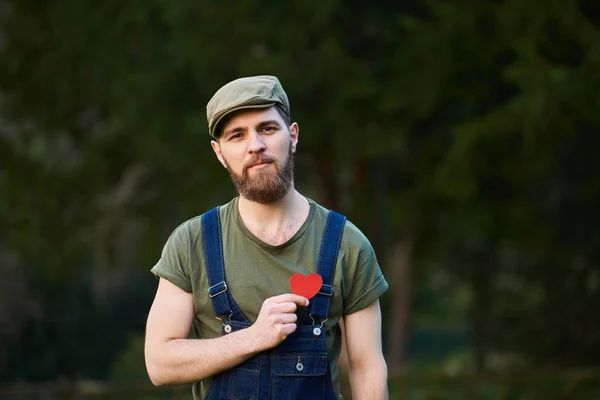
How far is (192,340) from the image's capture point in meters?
2.91

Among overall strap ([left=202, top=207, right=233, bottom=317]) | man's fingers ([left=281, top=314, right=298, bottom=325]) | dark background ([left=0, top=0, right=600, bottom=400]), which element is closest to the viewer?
man's fingers ([left=281, top=314, right=298, bottom=325])

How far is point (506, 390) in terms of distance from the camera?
9.04 m

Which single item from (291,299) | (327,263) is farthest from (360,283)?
(291,299)

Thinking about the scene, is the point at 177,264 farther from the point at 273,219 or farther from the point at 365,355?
the point at 365,355

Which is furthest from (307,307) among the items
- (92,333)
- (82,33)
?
(92,333)

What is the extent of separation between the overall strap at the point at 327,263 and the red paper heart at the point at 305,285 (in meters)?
0.03

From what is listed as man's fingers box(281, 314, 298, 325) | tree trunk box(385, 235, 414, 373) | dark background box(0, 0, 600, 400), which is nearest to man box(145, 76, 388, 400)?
man's fingers box(281, 314, 298, 325)

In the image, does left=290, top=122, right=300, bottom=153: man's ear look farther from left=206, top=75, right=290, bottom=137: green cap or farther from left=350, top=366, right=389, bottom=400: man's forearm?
left=350, top=366, right=389, bottom=400: man's forearm

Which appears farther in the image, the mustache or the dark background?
the dark background

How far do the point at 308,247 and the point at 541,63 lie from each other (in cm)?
543

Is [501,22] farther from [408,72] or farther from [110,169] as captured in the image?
[110,169]

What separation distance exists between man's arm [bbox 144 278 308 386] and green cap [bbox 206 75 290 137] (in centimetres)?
55

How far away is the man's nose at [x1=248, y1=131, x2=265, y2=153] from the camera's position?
2930 mm

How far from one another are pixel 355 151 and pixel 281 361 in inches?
294
